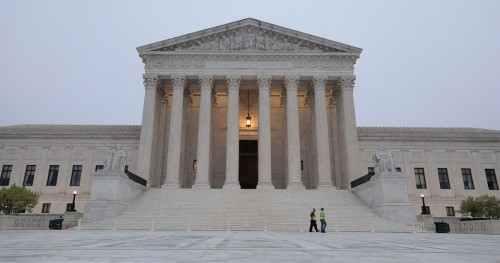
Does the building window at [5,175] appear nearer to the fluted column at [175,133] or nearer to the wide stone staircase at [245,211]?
the wide stone staircase at [245,211]

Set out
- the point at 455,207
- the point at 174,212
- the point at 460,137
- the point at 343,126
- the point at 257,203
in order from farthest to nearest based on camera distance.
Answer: the point at 460,137 → the point at 455,207 → the point at 343,126 → the point at 257,203 → the point at 174,212

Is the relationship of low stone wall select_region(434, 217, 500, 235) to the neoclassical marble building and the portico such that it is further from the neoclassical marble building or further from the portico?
the portico

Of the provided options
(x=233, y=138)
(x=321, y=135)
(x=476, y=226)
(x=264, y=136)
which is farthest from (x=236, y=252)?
(x=321, y=135)

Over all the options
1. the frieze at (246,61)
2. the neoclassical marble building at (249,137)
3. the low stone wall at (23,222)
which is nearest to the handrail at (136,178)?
the neoclassical marble building at (249,137)

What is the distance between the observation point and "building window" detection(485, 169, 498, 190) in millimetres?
42500

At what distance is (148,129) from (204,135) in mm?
5740

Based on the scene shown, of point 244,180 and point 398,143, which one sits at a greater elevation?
point 398,143

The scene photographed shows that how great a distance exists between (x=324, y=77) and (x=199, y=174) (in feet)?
54.9

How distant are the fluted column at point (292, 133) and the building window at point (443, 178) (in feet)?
64.6

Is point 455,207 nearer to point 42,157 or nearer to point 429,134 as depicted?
point 429,134

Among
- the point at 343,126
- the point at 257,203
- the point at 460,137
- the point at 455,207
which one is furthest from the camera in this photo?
the point at 460,137

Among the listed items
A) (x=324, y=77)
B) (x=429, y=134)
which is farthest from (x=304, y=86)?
(x=429, y=134)

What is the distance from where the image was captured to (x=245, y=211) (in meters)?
A: 27.2

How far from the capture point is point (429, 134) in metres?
44.6
